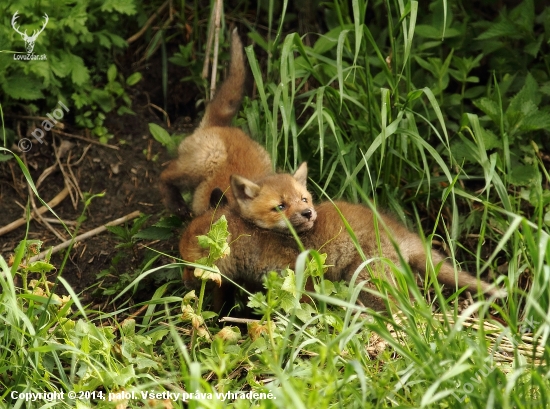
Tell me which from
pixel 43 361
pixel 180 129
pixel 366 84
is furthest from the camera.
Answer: pixel 180 129

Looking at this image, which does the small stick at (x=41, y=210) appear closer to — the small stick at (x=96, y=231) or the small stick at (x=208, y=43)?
the small stick at (x=96, y=231)

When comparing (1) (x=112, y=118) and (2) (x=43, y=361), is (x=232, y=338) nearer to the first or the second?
(2) (x=43, y=361)

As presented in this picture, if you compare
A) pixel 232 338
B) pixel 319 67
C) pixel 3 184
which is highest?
pixel 319 67

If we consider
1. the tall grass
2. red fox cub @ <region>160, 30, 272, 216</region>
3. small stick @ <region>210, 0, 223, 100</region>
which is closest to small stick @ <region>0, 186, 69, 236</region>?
red fox cub @ <region>160, 30, 272, 216</region>

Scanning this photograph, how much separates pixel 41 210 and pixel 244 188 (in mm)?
2080

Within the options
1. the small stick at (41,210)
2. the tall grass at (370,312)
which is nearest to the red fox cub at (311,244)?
the tall grass at (370,312)

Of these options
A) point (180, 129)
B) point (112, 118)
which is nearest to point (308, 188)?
point (180, 129)

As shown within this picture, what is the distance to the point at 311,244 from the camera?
216 inches

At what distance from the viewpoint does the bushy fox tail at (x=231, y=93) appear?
Answer: 656 centimetres

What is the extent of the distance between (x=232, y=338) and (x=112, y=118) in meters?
3.36

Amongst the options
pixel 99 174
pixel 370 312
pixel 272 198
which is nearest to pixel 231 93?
pixel 272 198

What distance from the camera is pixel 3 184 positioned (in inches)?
272

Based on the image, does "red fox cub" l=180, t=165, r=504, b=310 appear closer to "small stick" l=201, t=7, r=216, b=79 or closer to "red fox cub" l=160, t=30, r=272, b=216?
"red fox cub" l=160, t=30, r=272, b=216

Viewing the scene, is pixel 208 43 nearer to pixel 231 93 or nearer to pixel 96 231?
pixel 231 93
